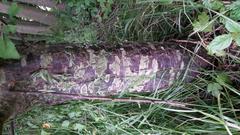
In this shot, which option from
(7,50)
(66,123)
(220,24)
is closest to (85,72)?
(7,50)

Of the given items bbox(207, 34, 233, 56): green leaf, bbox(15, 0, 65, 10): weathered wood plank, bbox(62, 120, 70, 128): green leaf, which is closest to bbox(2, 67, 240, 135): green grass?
bbox(62, 120, 70, 128): green leaf

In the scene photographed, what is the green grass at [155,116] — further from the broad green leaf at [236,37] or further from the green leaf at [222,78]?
the broad green leaf at [236,37]

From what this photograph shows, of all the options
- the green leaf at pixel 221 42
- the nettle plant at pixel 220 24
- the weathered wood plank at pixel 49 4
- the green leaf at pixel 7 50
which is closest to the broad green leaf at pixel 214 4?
the nettle plant at pixel 220 24

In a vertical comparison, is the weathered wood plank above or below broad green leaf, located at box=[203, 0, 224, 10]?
above

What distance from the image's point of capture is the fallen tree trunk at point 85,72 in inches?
36.4

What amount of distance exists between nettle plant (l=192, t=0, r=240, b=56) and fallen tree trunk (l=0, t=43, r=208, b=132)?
12cm

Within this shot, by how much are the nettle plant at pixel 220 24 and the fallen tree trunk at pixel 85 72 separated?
124mm

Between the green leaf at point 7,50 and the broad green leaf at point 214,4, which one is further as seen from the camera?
the broad green leaf at point 214,4

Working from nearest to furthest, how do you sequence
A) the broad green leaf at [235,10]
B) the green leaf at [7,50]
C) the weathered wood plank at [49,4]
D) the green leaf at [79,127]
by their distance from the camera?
the green leaf at [7,50]
the broad green leaf at [235,10]
the green leaf at [79,127]
the weathered wood plank at [49,4]

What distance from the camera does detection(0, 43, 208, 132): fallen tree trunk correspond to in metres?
0.92

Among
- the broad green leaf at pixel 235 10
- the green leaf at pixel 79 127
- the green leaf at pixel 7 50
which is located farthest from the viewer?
the green leaf at pixel 79 127

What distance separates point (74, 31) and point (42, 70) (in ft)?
3.58

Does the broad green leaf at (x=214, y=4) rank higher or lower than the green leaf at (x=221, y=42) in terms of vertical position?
higher

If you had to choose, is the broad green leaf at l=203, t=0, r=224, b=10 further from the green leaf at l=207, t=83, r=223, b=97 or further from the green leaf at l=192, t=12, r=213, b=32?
the green leaf at l=207, t=83, r=223, b=97
